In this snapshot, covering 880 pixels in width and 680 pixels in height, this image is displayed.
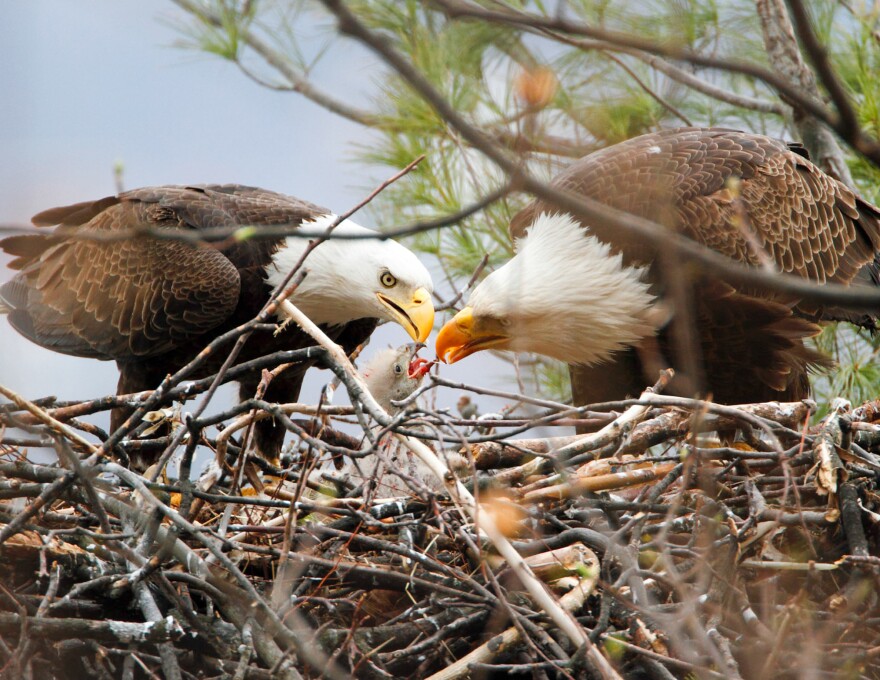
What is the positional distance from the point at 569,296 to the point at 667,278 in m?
0.44

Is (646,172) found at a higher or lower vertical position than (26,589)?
higher

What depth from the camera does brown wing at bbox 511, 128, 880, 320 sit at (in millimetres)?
3547

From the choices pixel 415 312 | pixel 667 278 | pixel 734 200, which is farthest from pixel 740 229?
pixel 415 312

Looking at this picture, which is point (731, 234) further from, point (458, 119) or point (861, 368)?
point (458, 119)

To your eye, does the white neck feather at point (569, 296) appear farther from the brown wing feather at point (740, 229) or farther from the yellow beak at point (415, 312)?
the yellow beak at point (415, 312)

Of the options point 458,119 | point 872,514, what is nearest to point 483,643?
point 872,514

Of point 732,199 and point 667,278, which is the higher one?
point 732,199

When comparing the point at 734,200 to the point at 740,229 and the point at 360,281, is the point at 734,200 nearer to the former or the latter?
the point at 740,229

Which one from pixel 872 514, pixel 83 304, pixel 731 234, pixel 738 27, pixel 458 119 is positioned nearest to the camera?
pixel 458 119

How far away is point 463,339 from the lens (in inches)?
150

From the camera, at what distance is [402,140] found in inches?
188

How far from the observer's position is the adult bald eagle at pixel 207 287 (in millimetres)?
3891

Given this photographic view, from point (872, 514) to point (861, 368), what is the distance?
5.85 feet

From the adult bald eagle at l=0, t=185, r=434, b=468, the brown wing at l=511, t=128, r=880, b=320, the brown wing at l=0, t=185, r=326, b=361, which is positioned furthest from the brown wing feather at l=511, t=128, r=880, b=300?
the brown wing at l=0, t=185, r=326, b=361
